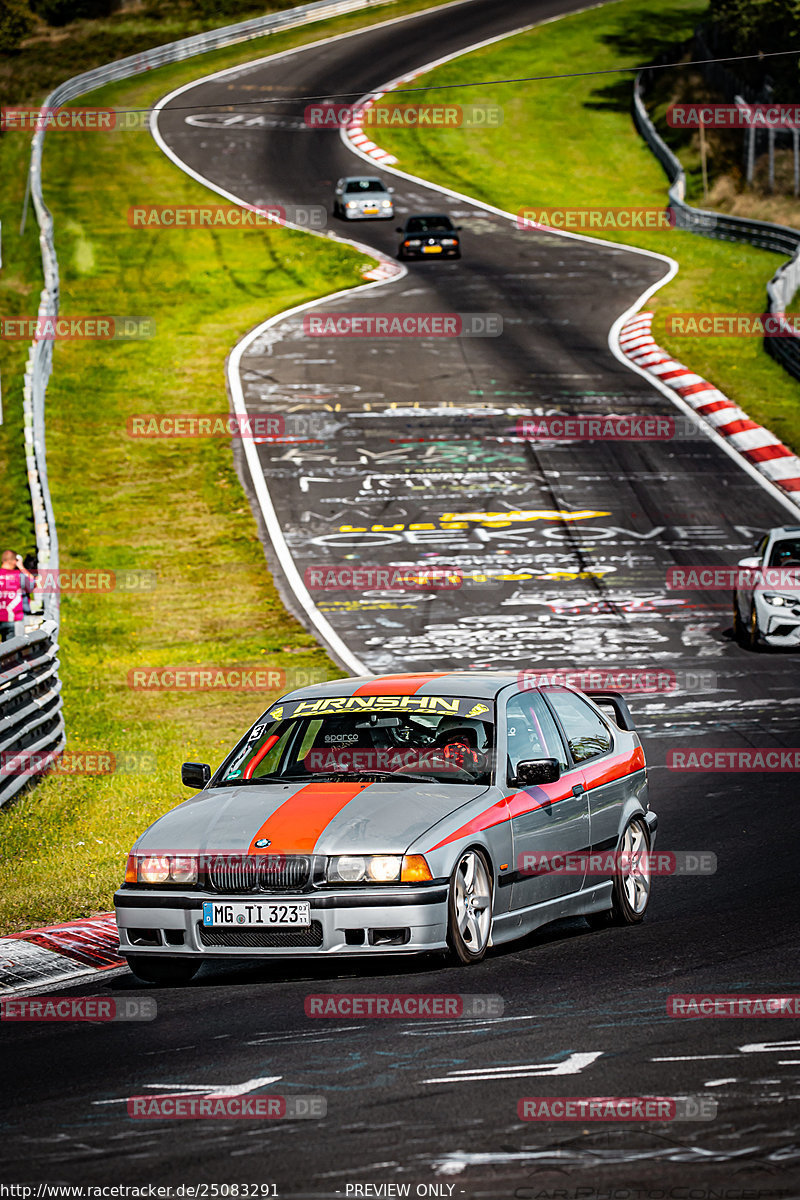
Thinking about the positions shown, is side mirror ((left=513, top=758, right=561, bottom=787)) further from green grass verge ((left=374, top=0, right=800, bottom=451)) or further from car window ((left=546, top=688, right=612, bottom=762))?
green grass verge ((left=374, top=0, right=800, bottom=451))

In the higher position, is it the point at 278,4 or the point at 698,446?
the point at 278,4

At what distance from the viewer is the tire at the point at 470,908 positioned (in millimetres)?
7598

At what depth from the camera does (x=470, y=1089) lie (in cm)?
585

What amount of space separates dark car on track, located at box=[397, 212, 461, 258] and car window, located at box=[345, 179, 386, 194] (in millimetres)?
4703

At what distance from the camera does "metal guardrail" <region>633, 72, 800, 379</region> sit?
1340 inches

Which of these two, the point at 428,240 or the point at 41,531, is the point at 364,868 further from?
the point at 428,240

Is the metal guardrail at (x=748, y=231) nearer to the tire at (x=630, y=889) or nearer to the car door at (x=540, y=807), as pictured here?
the tire at (x=630, y=889)

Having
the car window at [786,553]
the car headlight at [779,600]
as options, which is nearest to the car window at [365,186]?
the car window at [786,553]

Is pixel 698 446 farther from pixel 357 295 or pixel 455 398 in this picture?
pixel 357 295

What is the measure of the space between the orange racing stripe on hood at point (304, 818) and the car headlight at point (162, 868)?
1.05 feet

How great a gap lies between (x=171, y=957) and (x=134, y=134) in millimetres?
53389

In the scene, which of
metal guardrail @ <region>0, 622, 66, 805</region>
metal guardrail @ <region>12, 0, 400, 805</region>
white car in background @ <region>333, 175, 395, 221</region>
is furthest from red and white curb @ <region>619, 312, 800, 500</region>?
metal guardrail @ <region>0, 622, 66, 805</region>

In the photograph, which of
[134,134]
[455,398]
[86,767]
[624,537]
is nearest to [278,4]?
[134,134]

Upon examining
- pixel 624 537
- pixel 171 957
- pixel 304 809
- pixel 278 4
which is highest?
pixel 278 4
